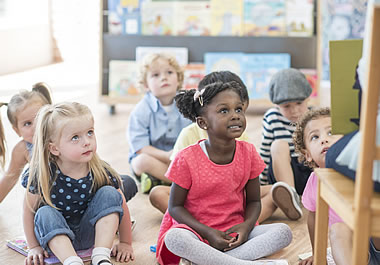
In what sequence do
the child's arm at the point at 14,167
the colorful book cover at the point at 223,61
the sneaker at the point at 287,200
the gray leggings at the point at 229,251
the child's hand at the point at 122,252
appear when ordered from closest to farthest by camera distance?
the gray leggings at the point at 229,251 < the child's hand at the point at 122,252 < the sneaker at the point at 287,200 < the child's arm at the point at 14,167 < the colorful book cover at the point at 223,61

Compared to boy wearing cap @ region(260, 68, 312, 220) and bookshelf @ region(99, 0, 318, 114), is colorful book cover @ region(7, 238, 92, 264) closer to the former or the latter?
boy wearing cap @ region(260, 68, 312, 220)

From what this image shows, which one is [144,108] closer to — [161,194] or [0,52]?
[161,194]

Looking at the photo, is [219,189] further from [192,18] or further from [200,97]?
[192,18]

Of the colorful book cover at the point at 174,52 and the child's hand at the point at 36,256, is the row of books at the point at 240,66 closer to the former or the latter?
the colorful book cover at the point at 174,52

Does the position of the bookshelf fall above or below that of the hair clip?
above

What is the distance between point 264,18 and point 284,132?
1913 millimetres

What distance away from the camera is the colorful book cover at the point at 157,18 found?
4.16 meters

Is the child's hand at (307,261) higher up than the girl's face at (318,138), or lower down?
lower down

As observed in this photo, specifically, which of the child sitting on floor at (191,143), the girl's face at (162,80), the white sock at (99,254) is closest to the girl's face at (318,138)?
the child sitting on floor at (191,143)

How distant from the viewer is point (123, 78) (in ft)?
13.9

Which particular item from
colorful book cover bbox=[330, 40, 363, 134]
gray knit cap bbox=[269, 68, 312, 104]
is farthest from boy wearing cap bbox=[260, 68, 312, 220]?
colorful book cover bbox=[330, 40, 363, 134]

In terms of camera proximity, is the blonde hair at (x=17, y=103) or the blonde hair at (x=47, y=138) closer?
the blonde hair at (x=47, y=138)

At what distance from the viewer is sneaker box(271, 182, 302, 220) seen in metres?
2.08

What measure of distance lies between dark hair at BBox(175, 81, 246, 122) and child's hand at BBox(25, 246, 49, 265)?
2.01 feet
